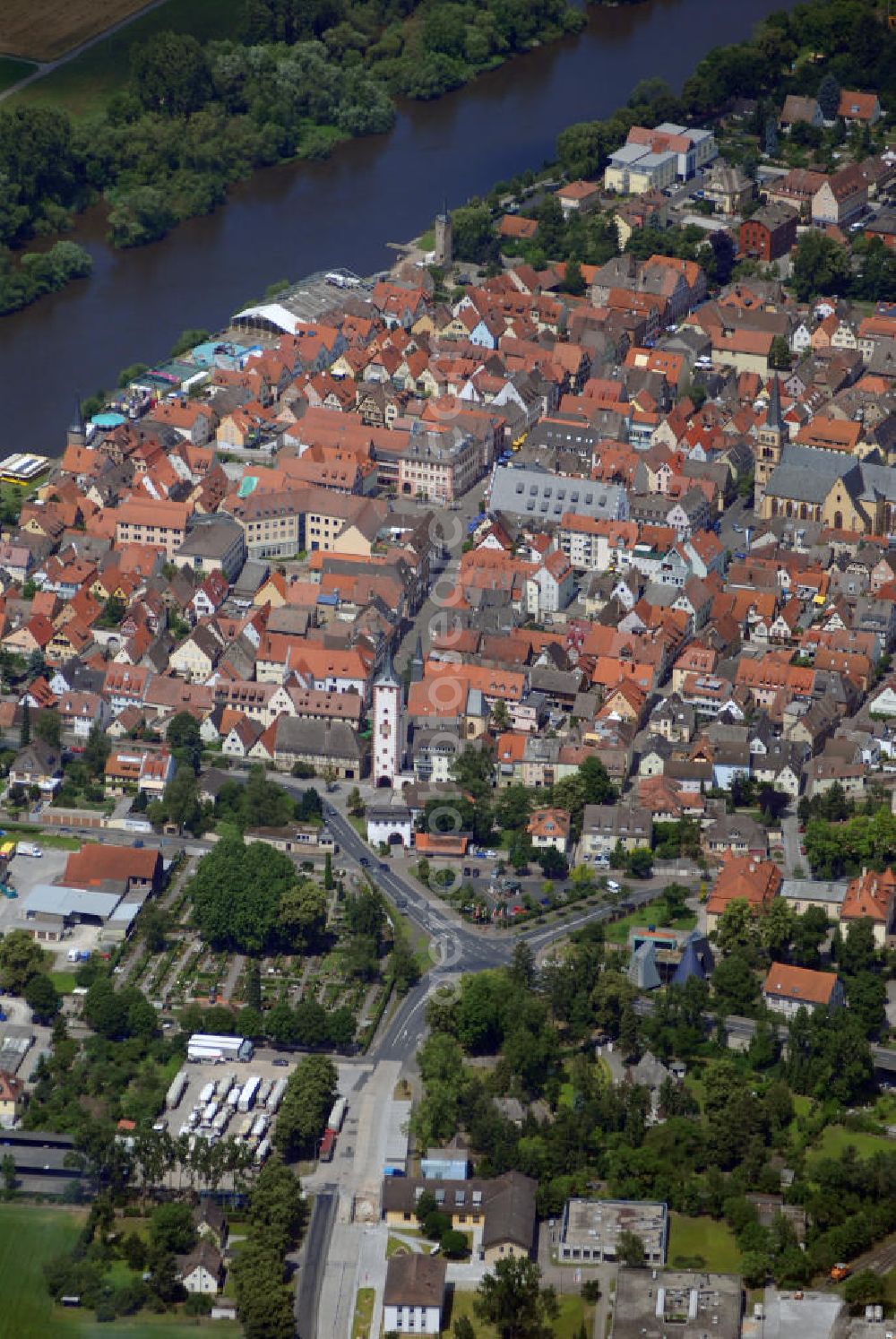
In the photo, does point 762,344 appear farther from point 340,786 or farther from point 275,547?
point 340,786

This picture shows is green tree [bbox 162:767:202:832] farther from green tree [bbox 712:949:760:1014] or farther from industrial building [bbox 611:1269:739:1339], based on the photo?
industrial building [bbox 611:1269:739:1339]

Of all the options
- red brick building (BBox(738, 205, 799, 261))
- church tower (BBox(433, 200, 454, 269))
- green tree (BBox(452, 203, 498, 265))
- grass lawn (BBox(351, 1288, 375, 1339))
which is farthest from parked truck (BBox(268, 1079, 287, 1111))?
red brick building (BBox(738, 205, 799, 261))

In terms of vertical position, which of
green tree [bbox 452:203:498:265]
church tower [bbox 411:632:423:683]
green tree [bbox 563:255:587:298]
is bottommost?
church tower [bbox 411:632:423:683]

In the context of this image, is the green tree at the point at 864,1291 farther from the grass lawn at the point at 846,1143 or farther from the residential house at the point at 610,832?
the residential house at the point at 610,832

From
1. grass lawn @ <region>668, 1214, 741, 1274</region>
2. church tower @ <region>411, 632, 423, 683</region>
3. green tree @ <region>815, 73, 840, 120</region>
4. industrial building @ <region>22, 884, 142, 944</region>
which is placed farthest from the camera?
green tree @ <region>815, 73, 840, 120</region>

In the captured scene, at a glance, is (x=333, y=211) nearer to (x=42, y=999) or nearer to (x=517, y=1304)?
(x=42, y=999)

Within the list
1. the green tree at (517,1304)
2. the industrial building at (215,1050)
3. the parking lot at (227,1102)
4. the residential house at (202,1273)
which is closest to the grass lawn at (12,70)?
the industrial building at (215,1050)

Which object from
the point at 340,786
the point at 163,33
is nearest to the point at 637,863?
the point at 340,786

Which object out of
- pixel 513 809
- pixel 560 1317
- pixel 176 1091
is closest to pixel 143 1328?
pixel 176 1091
